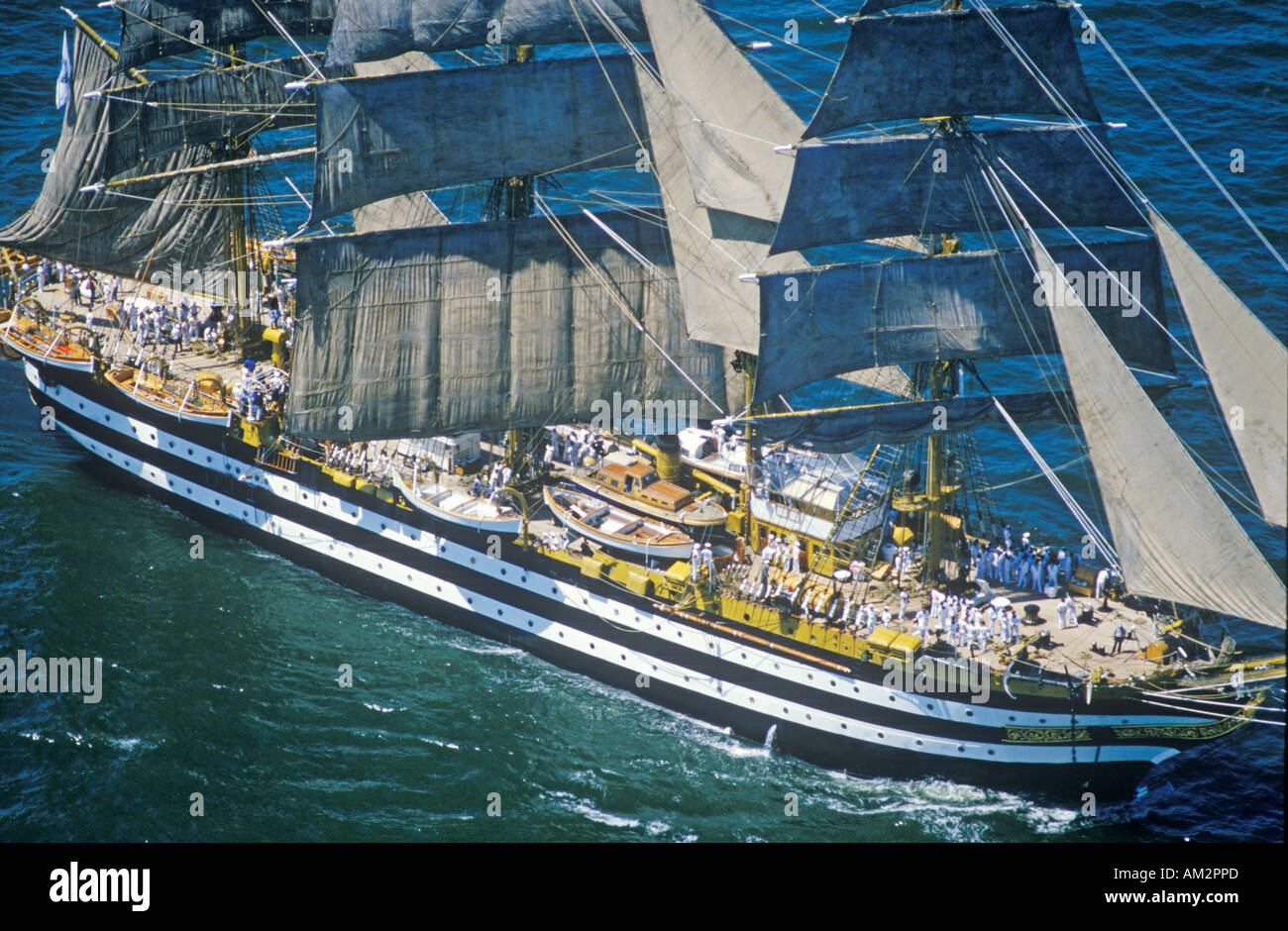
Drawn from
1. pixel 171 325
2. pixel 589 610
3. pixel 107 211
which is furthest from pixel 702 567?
pixel 107 211

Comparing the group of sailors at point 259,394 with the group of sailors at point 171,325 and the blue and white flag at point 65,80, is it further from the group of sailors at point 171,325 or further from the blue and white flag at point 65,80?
the blue and white flag at point 65,80

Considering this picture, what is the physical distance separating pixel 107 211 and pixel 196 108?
6021mm

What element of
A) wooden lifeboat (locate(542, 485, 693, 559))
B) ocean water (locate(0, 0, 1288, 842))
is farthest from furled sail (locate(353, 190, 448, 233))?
ocean water (locate(0, 0, 1288, 842))

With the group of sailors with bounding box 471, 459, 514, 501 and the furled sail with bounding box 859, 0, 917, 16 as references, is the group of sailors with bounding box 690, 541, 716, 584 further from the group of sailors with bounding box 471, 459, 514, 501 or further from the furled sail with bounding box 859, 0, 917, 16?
the furled sail with bounding box 859, 0, 917, 16

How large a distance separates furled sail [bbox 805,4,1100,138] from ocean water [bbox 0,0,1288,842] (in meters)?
Result: 19.6

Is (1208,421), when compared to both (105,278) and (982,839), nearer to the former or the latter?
(982,839)

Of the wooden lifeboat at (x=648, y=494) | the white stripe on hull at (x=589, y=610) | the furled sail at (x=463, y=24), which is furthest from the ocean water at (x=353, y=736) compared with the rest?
the furled sail at (x=463, y=24)

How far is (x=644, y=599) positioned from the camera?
5353cm

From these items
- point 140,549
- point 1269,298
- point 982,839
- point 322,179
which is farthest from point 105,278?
point 1269,298

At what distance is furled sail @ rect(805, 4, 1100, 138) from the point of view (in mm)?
47688

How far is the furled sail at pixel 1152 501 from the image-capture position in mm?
45219

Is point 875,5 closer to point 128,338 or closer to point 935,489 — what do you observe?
point 935,489

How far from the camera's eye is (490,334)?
186 ft

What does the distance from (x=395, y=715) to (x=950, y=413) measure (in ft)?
71.4
